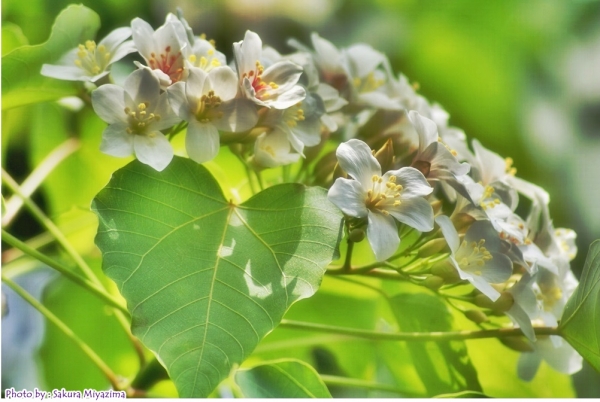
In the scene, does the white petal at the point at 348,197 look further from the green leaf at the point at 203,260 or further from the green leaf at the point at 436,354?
the green leaf at the point at 436,354

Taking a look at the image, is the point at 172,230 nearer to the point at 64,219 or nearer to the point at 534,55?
the point at 64,219

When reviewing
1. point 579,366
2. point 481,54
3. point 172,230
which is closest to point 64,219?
point 172,230

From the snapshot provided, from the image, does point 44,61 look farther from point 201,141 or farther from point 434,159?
point 434,159

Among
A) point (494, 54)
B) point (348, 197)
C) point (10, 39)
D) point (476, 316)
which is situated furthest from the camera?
point (494, 54)

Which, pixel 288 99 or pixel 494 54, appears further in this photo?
pixel 494 54

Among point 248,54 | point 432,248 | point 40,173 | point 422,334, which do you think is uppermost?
point 248,54

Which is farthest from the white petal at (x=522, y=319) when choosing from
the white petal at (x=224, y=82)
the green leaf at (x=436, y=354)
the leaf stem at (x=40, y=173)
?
the leaf stem at (x=40, y=173)

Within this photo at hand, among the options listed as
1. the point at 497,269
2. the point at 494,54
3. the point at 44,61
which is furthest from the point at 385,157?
the point at 494,54

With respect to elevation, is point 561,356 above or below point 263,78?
below
